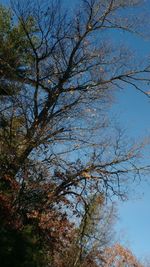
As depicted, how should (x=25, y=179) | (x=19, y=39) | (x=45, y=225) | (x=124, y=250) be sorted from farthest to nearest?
(x=124, y=250) → (x=19, y=39) → (x=45, y=225) → (x=25, y=179)

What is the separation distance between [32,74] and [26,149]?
4.25 m

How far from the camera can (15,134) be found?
16.9 metres

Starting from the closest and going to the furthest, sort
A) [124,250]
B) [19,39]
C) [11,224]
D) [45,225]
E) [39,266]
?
[39,266], [11,224], [45,225], [19,39], [124,250]

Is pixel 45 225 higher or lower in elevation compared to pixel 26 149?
lower

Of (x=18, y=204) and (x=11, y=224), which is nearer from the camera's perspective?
(x=11, y=224)

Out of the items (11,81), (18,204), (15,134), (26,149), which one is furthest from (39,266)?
(11,81)

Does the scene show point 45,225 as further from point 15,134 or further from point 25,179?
point 15,134

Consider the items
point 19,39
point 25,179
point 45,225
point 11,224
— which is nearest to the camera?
point 11,224

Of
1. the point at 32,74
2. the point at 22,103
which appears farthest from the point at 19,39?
the point at 22,103

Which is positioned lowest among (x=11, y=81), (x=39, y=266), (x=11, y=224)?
(x=39, y=266)

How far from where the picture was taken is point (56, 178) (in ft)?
54.9

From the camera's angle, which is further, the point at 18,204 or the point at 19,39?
the point at 19,39

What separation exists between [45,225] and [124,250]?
21944 mm

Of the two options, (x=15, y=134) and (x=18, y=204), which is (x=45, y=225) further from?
(x=15, y=134)
